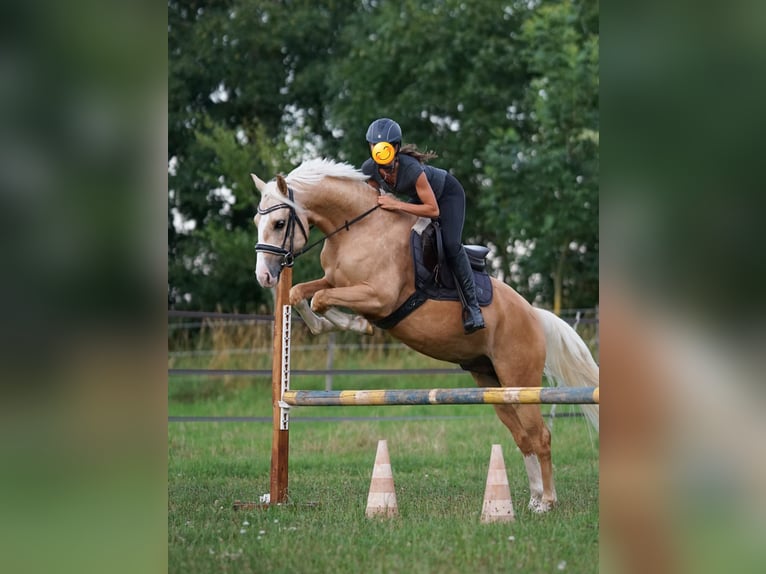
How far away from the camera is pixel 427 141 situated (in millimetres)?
23297

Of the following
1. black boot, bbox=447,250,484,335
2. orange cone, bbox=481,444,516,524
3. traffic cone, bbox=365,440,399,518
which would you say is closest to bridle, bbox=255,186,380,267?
black boot, bbox=447,250,484,335

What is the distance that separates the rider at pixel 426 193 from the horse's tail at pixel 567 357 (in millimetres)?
767

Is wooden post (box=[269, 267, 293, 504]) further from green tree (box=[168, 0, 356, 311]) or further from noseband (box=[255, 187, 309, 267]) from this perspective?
green tree (box=[168, 0, 356, 311])

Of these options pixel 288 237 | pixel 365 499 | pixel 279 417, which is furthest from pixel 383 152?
pixel 365 499

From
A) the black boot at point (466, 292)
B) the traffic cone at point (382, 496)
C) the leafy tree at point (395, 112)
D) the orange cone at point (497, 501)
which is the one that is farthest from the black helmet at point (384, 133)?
the leafy tree at point (395, 112)

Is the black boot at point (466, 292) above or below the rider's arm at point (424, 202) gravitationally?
below

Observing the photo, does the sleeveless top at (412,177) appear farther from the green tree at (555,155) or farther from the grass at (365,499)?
the green tree at (555,155)

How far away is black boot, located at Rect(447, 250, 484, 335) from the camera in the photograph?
5836 mm

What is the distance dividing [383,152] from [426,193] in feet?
1.16

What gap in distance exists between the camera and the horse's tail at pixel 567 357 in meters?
6.42

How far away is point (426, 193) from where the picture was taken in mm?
5711
